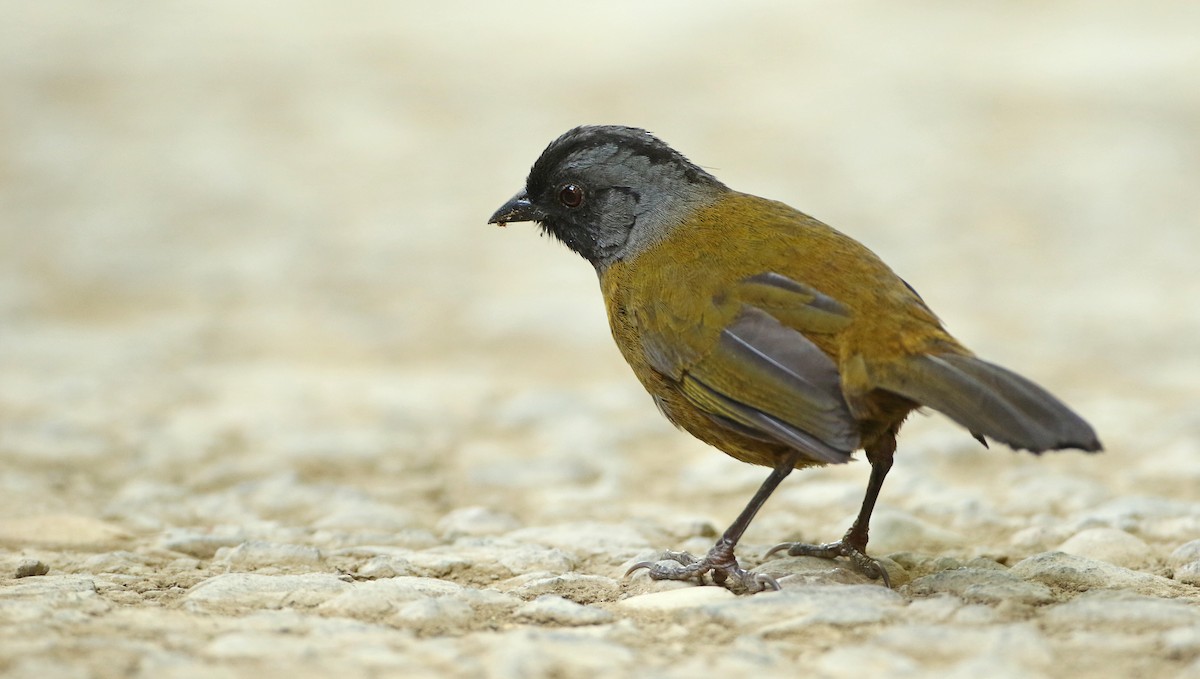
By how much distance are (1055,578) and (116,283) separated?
7.04 meters

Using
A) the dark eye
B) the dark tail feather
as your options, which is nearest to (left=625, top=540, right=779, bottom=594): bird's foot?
the dark tail feather

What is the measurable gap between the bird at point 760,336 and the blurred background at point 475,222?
119 centimetres

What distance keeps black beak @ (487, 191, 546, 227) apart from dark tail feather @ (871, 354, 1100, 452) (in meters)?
1.79

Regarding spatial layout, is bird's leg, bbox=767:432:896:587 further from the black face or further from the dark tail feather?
the black face

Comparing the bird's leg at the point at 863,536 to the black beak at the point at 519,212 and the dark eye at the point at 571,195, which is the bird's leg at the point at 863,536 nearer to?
the dark eye at the point at 571,195

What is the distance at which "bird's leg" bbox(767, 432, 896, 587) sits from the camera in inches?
159

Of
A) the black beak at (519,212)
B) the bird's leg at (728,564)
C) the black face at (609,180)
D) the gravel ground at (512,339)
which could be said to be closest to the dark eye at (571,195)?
the black face at (609,180)

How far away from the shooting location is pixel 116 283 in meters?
8.91

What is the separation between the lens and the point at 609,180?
4777 mm

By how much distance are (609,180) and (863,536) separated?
1.59 metres

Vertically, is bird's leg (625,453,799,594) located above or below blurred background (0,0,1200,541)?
below

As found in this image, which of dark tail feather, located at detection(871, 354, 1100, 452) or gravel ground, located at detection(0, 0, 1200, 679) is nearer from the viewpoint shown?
dark tail feather, located at detection(871, 354, 1100, 452)

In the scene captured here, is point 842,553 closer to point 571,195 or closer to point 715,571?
point 715,571

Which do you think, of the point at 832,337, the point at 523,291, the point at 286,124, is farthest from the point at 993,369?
the point at 286,124
